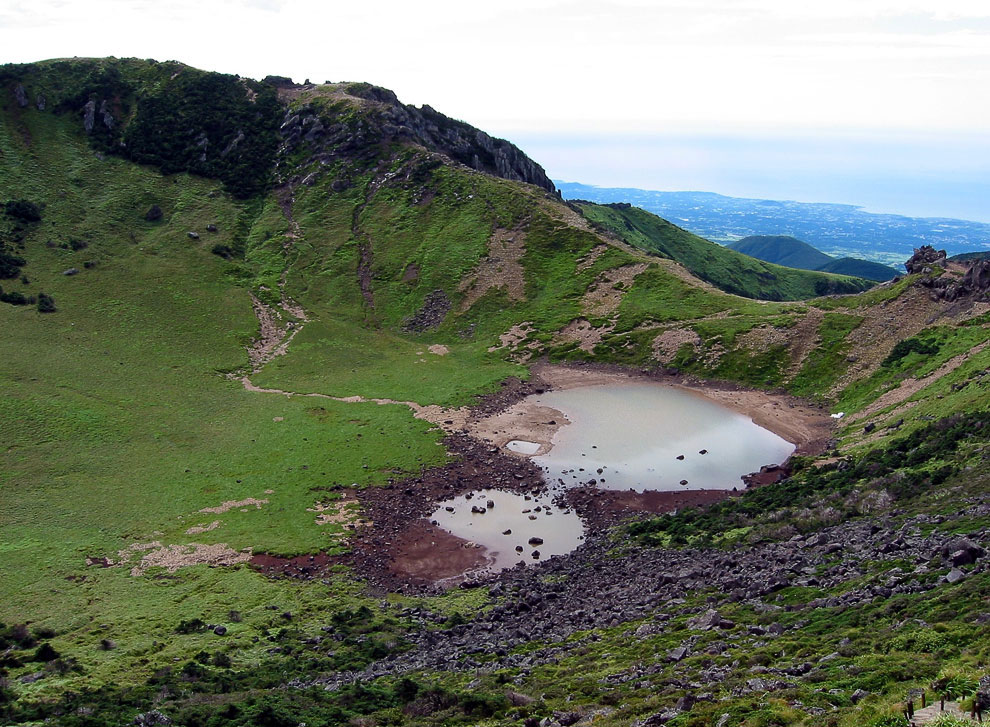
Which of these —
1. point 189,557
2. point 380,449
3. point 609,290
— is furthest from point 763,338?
point 189,557

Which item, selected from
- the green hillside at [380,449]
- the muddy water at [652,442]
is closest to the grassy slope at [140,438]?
the green hillside at [380,449]

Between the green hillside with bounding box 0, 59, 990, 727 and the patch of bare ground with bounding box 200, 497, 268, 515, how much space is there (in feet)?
2.01

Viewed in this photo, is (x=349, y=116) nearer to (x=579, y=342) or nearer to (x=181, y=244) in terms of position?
(x=181, y=244)

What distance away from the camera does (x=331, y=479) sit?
56.1m

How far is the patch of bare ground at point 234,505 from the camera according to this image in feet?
167

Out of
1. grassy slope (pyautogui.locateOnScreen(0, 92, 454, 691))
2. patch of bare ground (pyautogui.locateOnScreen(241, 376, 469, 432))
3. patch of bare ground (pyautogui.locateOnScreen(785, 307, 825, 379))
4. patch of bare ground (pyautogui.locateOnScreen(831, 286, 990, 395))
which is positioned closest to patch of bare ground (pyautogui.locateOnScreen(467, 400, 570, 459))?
patch of bare ground (pyautogui.locateOnScreen(241, 376, 469, 432))

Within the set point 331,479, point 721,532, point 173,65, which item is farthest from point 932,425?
point 173,65

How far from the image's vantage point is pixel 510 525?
50.6m

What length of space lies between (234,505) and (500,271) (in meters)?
63.6

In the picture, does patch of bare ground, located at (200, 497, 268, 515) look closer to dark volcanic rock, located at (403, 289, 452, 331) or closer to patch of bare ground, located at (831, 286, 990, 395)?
dark volcanic rock, located at (403, 289, 452, 331)

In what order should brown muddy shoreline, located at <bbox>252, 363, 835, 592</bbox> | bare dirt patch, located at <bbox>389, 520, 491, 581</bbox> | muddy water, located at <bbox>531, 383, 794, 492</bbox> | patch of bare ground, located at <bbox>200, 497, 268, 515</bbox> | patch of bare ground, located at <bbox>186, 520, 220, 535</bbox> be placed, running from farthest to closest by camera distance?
muddy water, located at <bbox>531, 383, 794, 492</bbox>, patch of bare ground, located at <bbox>200, 497, 268, 515</bbox>, patch of bare ground, located at <bbox>186, 520, 220, 535</bbox>, brown muddy shoreline, located at <bbox>252, 363, 835, 592</bbox>, bare dirt patch, located at <bbox>389, 520, 491, 581</bbox>

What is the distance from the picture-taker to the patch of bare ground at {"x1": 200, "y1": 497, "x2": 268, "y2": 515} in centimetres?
5081

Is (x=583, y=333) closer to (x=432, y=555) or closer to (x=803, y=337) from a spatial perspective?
(x=803, y=337)

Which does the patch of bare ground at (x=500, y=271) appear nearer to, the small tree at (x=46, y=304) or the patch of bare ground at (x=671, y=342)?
the patch of bare ground at (x=671, y=342)
